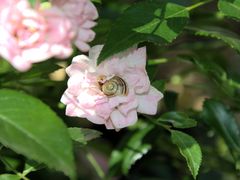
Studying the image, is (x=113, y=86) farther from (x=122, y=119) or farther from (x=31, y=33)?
(x=31, y=33)

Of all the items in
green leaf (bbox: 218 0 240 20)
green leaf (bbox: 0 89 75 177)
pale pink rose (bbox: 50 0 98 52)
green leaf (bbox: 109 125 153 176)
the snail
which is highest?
pale pink rose (bbox: 50 0 98 52)

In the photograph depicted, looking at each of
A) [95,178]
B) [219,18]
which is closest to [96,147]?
[95,178]

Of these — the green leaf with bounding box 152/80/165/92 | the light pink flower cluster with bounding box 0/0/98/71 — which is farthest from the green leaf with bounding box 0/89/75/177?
the green leaf with bounding box 152/80/165/92

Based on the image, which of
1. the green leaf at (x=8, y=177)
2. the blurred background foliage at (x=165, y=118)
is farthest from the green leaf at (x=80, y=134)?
the green leaf at (x=8, y=177)

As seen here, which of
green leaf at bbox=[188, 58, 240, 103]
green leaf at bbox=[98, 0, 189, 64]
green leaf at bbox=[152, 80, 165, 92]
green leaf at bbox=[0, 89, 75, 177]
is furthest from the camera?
green leaf at bbox=[188, 58, 240, 103]

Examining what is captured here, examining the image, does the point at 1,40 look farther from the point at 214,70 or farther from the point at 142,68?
the point at 214,70

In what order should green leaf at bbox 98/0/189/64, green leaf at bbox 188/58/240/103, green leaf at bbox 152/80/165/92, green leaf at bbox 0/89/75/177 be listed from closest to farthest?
green leaf at bbox 0/89/75/177
green leaf at bbox 98/0/189/64
green leaf at bbox 152/80/165/92
green leaf at bbox 188/58/240/103

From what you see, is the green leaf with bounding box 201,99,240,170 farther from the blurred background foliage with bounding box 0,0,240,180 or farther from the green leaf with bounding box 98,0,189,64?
the green leaf with bounding box 98,0,189,64

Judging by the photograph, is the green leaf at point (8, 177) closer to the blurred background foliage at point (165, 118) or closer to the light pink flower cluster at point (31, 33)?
the blurred background foliage at point (165, 118)
